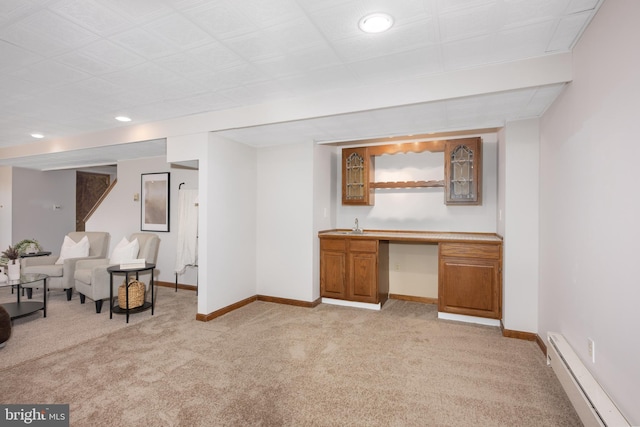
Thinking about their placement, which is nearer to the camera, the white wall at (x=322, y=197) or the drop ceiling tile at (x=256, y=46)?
the drop ceiling tile at (x=256, y=46)

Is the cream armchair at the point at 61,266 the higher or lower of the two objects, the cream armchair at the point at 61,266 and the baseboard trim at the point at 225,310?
the higher

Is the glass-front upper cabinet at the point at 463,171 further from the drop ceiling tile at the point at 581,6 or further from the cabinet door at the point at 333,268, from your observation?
the drop ceiling tile at the point at 581,6

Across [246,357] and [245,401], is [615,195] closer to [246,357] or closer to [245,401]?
[245,401]

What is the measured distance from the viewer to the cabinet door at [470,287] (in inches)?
145

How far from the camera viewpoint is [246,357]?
9.61 feet

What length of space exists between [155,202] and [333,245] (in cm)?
349

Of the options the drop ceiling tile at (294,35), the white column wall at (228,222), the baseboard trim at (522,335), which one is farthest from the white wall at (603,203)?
the white column wall at (228,222)

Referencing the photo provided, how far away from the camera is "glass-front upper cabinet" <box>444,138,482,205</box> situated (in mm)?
4145

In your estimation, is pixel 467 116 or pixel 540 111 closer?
pixel 540 111

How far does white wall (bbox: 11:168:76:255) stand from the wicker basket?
467 centimetres

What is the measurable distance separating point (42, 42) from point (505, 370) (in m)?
4.39

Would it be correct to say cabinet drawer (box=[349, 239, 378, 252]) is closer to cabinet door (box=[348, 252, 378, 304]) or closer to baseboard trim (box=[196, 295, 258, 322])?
cabinet door (box=[348, 252, 378, 304])

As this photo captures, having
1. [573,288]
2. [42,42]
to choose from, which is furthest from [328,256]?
[42,42]

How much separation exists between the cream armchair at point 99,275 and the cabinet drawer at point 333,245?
8.21ft
